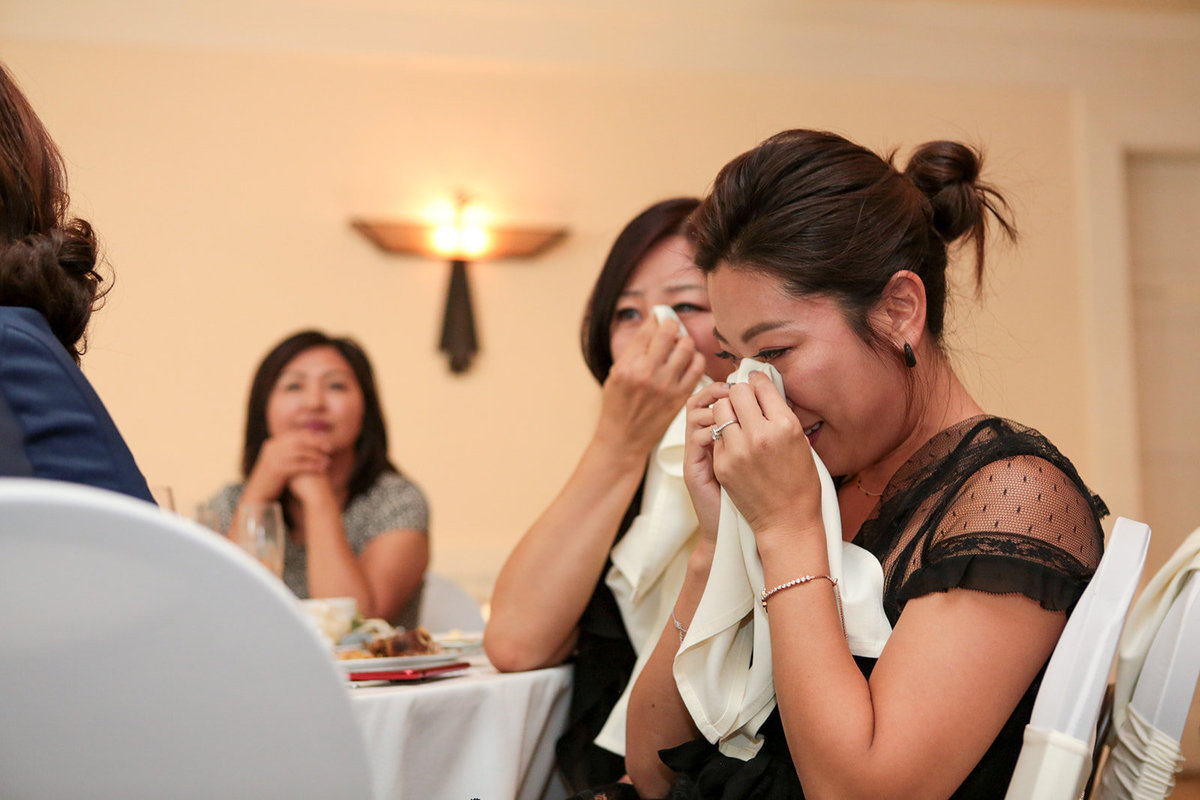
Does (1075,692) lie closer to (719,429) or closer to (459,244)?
(719,429)

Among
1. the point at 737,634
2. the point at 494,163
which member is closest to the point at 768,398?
the point at 737,634

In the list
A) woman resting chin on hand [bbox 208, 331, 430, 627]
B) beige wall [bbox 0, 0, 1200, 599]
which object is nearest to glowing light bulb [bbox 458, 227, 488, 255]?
beige wall [bbox 0, 0, 1200, 599]

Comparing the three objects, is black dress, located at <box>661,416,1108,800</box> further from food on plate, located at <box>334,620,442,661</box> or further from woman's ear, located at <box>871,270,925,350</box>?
food on plate, located at <box>334,620,442,661</box>

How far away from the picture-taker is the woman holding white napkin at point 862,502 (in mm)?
1002

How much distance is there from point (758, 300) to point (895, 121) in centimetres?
370

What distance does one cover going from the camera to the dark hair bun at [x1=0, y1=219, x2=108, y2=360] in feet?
2.96

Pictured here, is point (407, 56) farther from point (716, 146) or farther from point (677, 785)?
point (677, 785)

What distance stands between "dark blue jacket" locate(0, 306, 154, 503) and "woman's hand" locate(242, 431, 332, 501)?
71.0 inches

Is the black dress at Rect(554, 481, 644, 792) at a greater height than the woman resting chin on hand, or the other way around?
the woman resting chin on hand

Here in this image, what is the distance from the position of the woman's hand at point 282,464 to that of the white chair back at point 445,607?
43cm

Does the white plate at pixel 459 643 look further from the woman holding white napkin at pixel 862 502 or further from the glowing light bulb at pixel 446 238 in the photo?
the glowing light bulb at pixel 446 238

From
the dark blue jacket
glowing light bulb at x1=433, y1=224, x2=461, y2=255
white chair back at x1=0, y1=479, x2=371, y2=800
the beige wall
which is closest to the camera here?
white chair back at x1=0, y1=479, x2=371, y2=800

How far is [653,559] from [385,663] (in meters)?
0.43

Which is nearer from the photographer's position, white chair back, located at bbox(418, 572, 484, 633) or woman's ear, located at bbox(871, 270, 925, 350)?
woman's ear, located at bbox(871, 270, 925, 350)
